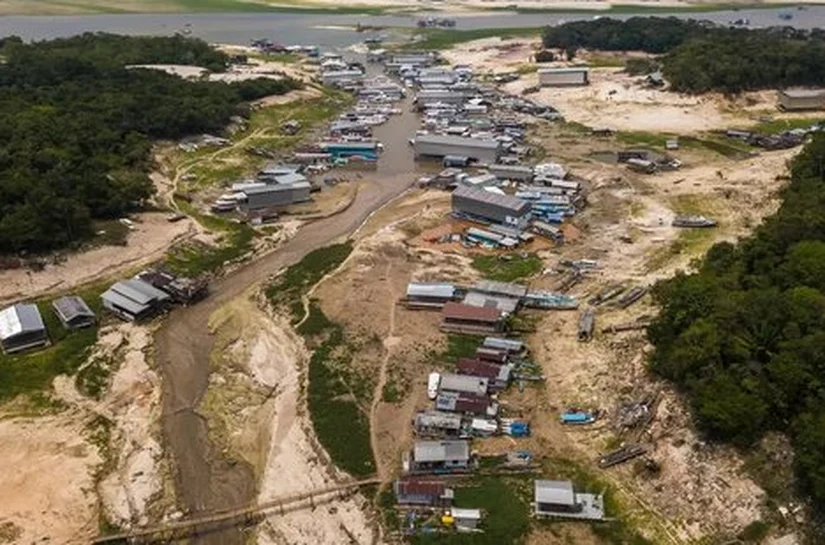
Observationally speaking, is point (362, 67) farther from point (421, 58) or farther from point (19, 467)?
point (19, 467)

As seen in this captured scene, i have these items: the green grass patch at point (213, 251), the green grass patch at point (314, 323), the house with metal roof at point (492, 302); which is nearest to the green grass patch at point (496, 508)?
the house with metal roof at point (492, 302)

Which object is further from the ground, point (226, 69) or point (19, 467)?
point (226, 69)

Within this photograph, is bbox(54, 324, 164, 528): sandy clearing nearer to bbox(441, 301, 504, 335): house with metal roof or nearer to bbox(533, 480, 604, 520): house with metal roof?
bbox(533, 480, 604, 520): house with metal roof

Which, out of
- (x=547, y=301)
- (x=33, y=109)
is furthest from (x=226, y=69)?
(x=547, y=301)

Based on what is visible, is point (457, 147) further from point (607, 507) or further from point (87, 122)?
point (607, 507)

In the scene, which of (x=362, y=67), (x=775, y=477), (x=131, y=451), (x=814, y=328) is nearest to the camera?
(x=775, y=477)
